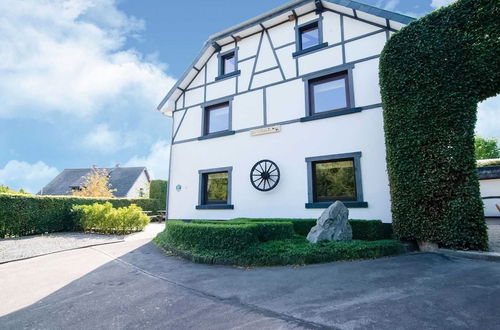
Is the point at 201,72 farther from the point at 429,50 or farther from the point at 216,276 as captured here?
the point at 216,276

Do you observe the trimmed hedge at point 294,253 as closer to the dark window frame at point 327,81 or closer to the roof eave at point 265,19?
the dark window frame at point 327,81

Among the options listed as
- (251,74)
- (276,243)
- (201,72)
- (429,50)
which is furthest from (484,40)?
(201,72)

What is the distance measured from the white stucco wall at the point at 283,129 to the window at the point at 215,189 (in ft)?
0.92

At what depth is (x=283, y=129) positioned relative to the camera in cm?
963

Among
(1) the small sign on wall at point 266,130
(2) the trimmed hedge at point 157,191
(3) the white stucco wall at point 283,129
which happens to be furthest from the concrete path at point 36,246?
(2) the trimmed hedge at point 157,191

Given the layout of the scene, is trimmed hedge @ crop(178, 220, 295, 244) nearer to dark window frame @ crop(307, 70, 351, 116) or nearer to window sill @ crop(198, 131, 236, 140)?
dark window frame @ crop(307, 70, 351, 116)

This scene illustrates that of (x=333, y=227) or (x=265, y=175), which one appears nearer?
(x=333, y=227)

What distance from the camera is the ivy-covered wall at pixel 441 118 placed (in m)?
5.59

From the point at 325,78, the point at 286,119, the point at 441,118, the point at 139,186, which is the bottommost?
the point at 441,118

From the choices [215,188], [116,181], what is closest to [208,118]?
[215,188]

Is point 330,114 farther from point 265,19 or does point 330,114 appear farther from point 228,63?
point 228,63

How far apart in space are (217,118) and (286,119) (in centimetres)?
368

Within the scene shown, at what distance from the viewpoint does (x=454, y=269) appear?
442cm

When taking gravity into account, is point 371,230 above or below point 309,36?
below
